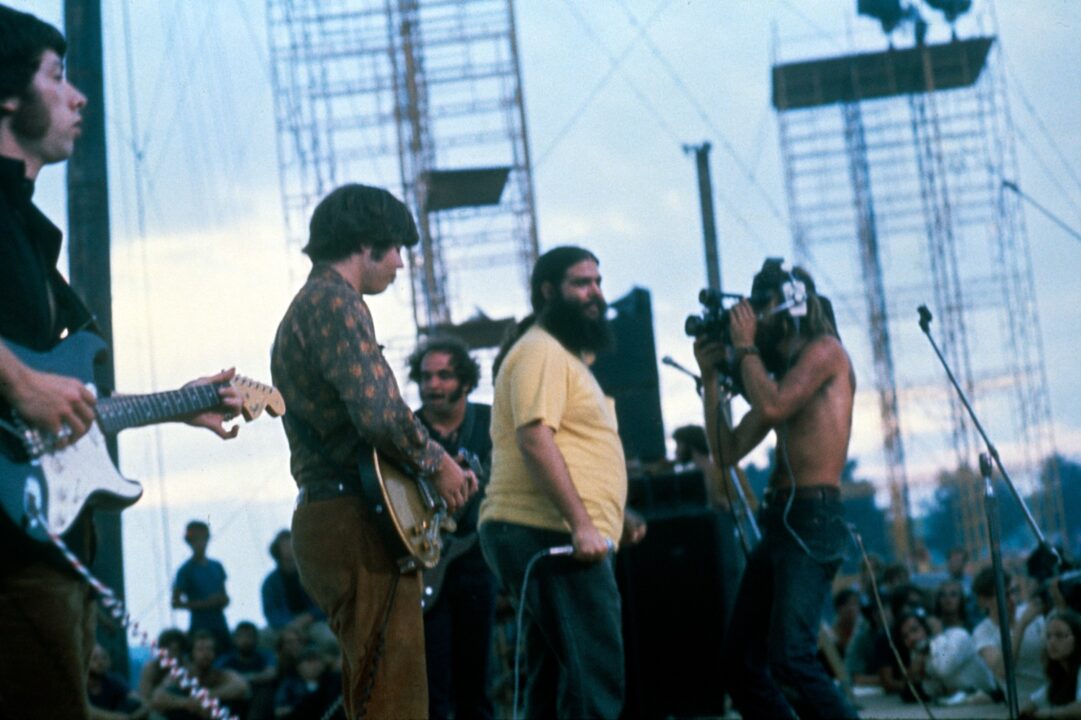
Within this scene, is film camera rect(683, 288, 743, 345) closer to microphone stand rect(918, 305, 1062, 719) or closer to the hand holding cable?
microphone stand rect(918, 305, 1062, 719)

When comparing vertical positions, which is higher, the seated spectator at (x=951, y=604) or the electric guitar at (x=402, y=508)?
the electric guitar at (x=402, y=508)

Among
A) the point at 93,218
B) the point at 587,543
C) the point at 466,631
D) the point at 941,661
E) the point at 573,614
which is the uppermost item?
the point at 93,218

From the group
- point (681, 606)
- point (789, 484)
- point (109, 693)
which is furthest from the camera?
point (109, 693)

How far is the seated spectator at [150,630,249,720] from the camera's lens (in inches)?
319

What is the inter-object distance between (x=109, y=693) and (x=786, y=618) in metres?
4.67

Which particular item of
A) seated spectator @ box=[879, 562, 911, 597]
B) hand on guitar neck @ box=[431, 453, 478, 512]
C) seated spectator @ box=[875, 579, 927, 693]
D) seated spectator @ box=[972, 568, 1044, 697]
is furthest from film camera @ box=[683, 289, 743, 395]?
seated spectator @ box=[879, 562, 911, 597]

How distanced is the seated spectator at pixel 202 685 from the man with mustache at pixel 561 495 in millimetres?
3905

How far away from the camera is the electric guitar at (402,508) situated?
3.38m

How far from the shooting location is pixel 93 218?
7.74m

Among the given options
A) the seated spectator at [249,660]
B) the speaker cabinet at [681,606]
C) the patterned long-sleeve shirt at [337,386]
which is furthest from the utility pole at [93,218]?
the patterned long-sleeve shirt at [337,386]

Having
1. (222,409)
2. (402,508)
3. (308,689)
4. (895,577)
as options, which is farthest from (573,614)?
(895,577)

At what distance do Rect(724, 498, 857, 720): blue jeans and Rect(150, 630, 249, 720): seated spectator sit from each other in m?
4.10

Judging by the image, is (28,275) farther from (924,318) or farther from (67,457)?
(924,318)

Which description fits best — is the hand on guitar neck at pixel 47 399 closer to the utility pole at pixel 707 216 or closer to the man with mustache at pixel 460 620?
the man with mustache at pixel 460 620
